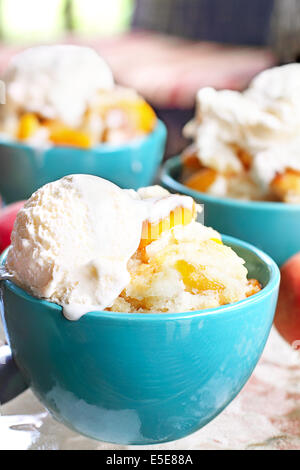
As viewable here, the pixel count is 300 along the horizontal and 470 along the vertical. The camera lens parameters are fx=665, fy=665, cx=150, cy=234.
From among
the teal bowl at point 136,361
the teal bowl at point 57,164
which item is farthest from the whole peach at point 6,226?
the teal bowl at point 136,361

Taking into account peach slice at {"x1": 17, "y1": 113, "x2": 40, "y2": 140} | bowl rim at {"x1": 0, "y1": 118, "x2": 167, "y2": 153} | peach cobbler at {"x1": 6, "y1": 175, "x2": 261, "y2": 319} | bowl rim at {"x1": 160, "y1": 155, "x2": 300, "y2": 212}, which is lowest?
bowl rim at {"x1": 0, "y1": 118, "x2": 167, "y2": 153}

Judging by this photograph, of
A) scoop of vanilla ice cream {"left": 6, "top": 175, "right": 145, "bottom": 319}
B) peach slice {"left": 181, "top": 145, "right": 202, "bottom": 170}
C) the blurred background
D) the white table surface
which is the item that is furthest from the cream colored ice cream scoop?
the blurred background

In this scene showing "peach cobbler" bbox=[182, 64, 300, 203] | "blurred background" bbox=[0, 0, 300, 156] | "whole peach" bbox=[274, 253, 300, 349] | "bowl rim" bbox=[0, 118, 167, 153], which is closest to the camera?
"whole peach" bbox=[274, 253, 300, 349]

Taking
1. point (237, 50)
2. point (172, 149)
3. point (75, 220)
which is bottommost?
point (172, 149)

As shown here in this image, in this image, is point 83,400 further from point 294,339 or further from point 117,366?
point 294,339

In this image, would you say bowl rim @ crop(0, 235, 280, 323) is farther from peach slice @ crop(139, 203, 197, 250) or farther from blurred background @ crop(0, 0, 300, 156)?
blurred background @ crop(0, 0, 300, 156)

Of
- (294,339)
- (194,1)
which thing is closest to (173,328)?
(294,339)
